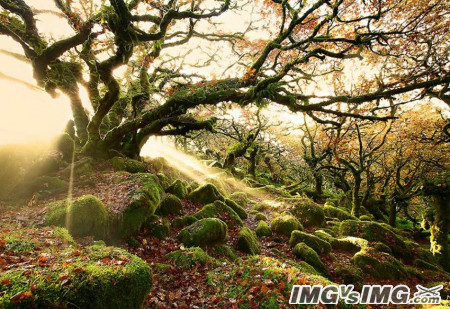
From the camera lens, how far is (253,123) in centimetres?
2453

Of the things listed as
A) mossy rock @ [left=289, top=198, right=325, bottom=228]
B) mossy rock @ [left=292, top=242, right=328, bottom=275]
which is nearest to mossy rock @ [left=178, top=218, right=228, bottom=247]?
mossy rock @ [left=292, top=242, right=328, bottom=275]

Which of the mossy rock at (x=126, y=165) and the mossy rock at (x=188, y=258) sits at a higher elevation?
the mossy rock at (x=126, y=165)

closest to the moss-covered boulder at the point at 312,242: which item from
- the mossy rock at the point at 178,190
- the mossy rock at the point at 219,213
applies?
the mossy rock at the point at 219,213

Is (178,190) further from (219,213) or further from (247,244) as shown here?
(247,244)

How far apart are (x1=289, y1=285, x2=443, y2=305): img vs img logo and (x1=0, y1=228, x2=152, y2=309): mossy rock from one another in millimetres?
2973

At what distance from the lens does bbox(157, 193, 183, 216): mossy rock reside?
9.02 metres

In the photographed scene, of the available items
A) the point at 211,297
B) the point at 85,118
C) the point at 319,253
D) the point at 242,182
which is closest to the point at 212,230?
the point at 211,297

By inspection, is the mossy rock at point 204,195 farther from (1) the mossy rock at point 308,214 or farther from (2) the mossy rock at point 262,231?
(1) the mossy rock at point 308,214

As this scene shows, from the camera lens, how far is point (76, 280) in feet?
10.2

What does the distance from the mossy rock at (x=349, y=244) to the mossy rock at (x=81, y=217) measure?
939 centimetres

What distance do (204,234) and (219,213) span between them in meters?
2.53

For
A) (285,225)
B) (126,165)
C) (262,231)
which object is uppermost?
(126,165)

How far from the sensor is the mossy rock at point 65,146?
1026cm

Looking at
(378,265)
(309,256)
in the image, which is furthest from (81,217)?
(378,265)
